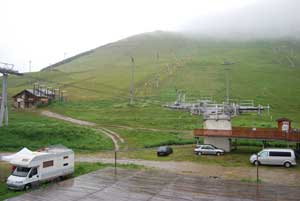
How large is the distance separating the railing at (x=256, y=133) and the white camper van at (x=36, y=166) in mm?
18921

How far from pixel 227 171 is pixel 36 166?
55.9ft

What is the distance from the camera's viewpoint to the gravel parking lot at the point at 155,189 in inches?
912

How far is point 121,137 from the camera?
51562 millimetres

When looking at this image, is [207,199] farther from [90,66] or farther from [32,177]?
[90,66]

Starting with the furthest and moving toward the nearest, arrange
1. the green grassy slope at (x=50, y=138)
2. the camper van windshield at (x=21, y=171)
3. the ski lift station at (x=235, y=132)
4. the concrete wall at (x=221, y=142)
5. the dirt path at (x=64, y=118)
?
the dirt path at (x=64, y=118), the green grassy slope at (x=50, y=138), the concrete wall at (x=221, y=142), the ski lift station at (x=235, y=132), the camper van windshield at (x=21, y=171)

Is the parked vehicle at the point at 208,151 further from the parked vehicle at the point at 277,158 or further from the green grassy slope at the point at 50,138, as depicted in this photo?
the green grassy slope at the point at 50,138

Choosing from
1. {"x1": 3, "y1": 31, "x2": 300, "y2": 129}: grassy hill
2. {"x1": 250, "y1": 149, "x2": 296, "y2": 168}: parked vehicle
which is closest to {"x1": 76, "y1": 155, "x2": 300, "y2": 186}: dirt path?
{"x1": 250, "y1": 149, "x2": 296, "y2": 168}: parked vehicle

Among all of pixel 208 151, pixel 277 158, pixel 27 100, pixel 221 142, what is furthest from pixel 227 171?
pixel 27 100

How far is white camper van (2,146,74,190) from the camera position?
2573 centimetres

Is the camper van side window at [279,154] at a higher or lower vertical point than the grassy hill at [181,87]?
lower

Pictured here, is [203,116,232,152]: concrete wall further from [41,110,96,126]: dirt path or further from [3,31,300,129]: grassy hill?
[41,110,96,126]: dirt path

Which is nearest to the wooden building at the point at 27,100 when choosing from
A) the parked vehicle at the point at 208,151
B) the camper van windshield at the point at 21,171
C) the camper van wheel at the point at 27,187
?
the parked vehicle at the point at 208,151

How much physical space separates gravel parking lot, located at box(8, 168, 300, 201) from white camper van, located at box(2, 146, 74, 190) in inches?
49.1

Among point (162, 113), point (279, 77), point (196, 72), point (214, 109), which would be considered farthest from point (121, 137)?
point (279, 77)
